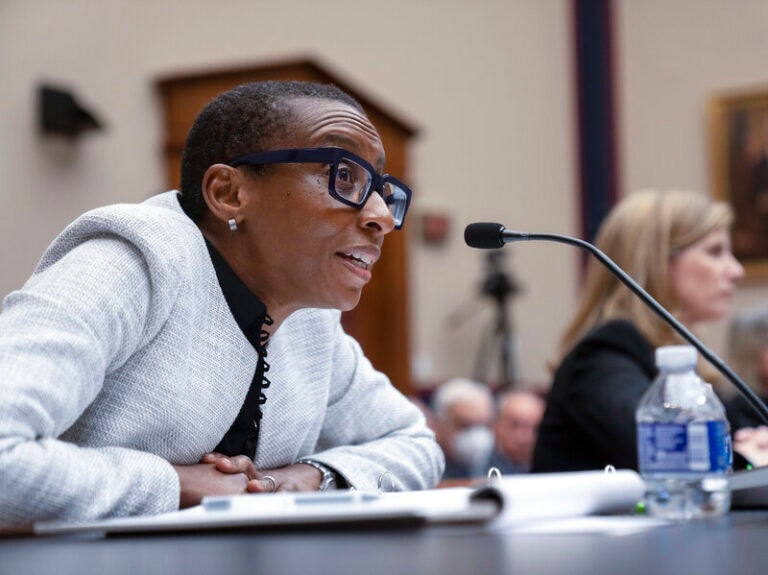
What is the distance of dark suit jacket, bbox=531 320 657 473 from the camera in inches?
87.0

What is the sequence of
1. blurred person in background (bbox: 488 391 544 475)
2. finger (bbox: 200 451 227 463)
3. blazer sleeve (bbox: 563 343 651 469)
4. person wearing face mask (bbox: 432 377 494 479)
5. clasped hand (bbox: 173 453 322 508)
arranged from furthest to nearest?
person wearing face mask (bbox: 432 377 494 479), blurred person in background (bbox: 488 391 544 475), blazer sleeve (bbox: 563 343 651 469), finger (bbox: 200 451 227 463), clasped hand (bbox: 173 453 322 508)

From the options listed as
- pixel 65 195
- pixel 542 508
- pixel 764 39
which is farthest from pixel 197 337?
pixel 764 39

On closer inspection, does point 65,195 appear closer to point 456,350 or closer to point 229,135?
point 456,350

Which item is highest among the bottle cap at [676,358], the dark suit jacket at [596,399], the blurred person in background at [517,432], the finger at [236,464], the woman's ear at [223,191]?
the woman's ear at [223,191]

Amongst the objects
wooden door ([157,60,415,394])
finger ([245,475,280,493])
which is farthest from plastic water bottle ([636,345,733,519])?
wooden door ([157,60,415,394])

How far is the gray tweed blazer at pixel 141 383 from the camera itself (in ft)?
3.82

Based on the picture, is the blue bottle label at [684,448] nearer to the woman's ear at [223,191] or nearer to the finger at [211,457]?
the finger at [211,457]

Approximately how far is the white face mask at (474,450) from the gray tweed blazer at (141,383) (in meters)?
3.07

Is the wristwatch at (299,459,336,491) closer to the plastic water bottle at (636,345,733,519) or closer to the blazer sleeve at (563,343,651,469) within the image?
the plastic water bottle at (636,345,733,519)

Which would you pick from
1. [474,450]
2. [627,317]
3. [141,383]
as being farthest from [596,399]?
[474,450]

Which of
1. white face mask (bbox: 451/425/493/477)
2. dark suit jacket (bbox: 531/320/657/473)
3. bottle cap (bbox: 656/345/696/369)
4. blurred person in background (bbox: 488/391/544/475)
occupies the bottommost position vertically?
white face mask (bbox: 451/425/493/477)

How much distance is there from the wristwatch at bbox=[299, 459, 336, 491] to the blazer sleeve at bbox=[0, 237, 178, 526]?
14.5 inches

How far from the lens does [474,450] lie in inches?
197

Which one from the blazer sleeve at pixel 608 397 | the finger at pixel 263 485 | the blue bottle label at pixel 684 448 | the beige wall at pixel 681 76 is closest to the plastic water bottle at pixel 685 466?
the blue bottle label at pixel 684 448
